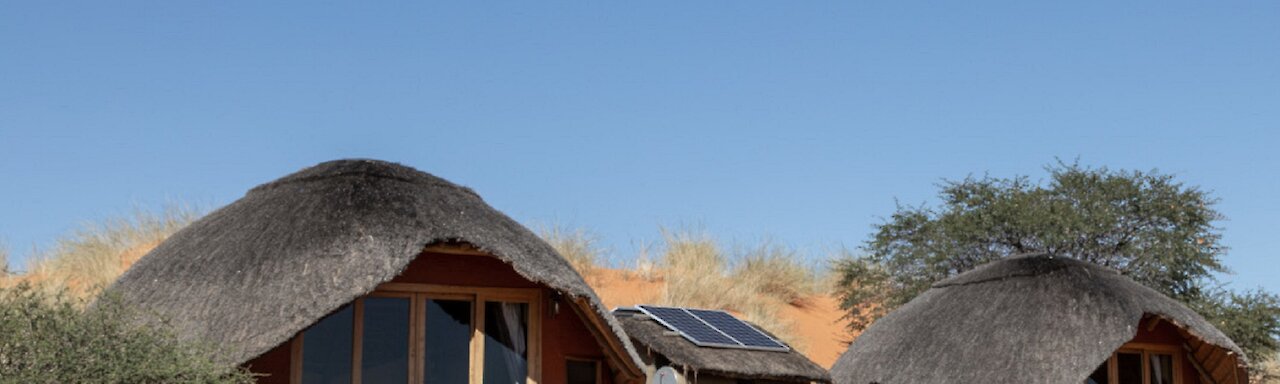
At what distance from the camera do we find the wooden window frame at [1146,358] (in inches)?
727

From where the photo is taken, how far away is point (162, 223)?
26.3 metres

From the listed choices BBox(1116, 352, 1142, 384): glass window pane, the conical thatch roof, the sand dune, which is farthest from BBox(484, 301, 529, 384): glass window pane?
the sand dune

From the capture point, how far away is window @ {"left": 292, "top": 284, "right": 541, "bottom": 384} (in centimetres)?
1285

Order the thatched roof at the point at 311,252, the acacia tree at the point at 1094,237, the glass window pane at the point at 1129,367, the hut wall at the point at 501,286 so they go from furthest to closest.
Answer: the acacia tree at the point at 1094,237 < the glass window pane at the point at 1129,367 < the hut wall at the point at 501,286 < the thatched roof at the point at 311,252

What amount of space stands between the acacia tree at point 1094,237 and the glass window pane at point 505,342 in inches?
567

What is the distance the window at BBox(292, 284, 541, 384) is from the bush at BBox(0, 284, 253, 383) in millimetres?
1223

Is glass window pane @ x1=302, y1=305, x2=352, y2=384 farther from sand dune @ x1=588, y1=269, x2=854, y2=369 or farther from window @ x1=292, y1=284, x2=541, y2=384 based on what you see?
sand dune @ x1=588, y1=269, x2=854, y2=369

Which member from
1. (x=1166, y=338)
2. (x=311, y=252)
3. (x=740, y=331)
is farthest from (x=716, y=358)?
(x=1166, y=338)

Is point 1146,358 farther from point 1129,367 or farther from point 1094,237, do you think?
point 1094,237

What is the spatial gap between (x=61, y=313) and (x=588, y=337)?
5001 mm

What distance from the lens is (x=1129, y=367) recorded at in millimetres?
18656

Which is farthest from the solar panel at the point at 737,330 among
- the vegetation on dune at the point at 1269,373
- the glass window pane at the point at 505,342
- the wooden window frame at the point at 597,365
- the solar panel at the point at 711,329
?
the vegetation on dune at the point at 1269,373

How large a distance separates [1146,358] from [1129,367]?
286mm

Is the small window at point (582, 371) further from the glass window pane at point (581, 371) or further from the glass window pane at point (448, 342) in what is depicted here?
the glass window pane at point (448, 342)
